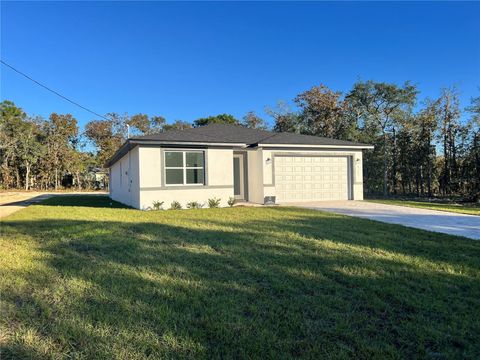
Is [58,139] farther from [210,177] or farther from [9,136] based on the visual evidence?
[210,177]

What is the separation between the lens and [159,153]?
12.2 m

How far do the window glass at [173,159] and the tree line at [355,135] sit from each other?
14.2 meters

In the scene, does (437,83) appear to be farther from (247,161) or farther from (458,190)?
(247,161)

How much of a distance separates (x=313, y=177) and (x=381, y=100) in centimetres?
1414

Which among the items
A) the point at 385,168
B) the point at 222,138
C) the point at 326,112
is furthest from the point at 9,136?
the point at 385,168

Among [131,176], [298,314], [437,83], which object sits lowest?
[298,314]

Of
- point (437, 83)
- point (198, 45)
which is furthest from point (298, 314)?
point (437, 83)

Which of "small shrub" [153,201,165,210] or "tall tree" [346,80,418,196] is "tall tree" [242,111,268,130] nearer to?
"tall tree" [346,80,418,196]

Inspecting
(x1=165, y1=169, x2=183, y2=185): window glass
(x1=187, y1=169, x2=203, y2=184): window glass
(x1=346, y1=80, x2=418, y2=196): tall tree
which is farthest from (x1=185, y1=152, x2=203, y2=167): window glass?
(x1=346, y1=80, x2=418, y2=196): tall tree

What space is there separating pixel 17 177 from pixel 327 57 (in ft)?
103

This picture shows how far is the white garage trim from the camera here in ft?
47.8

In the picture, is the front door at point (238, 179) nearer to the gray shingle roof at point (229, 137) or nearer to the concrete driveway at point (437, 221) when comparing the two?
the gray shingle roof at point (229, 137)

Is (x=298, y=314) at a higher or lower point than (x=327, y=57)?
lower

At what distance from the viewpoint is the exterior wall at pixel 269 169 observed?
14.0 meters
